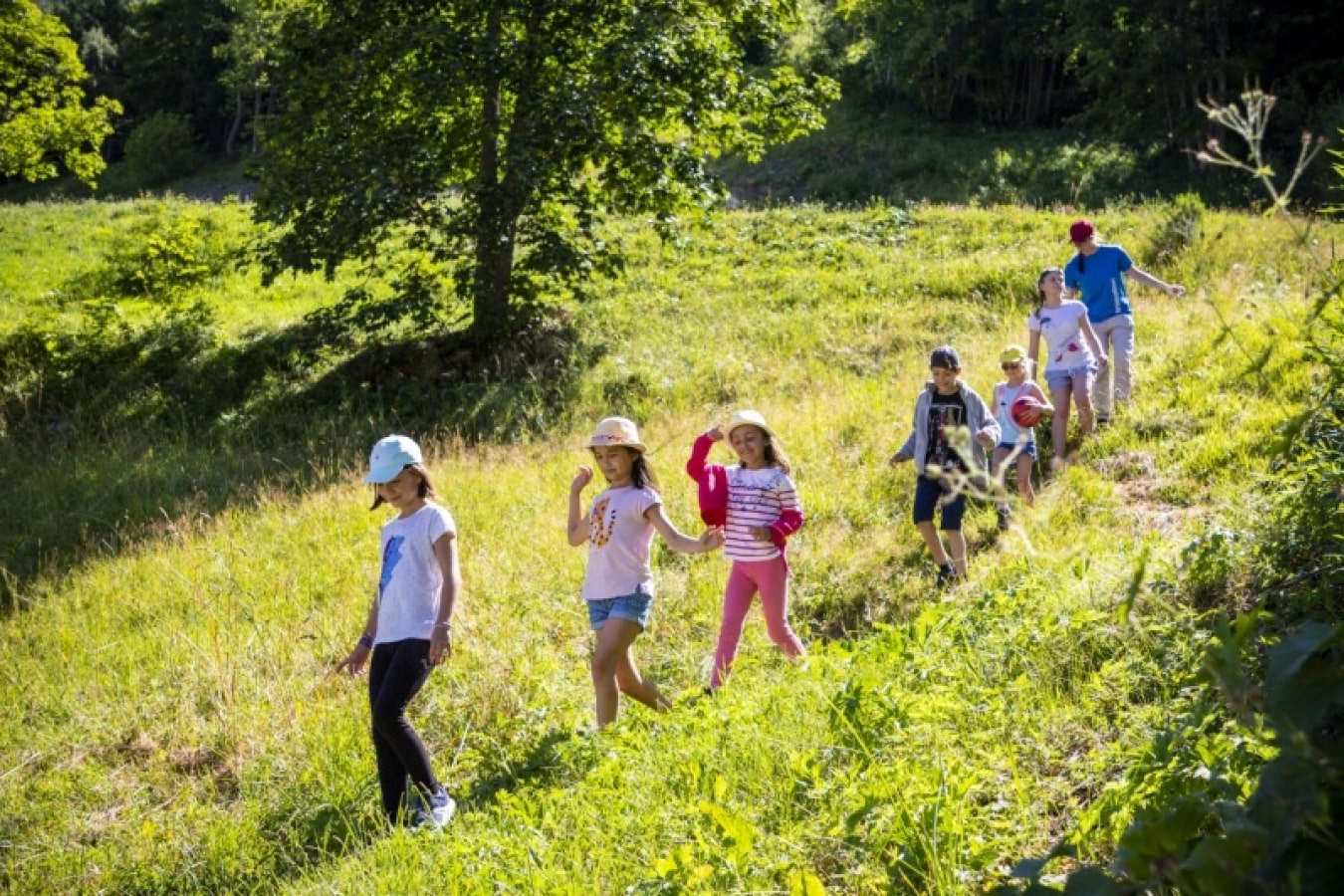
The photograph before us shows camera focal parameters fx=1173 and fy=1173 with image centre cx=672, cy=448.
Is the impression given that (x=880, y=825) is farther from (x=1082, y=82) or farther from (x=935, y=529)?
(x=1082, y=82)

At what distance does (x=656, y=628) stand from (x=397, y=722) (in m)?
2.73

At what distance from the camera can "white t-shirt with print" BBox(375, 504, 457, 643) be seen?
5926mm

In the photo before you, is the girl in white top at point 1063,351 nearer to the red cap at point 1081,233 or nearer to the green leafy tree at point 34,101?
the red cap at point 1081,233

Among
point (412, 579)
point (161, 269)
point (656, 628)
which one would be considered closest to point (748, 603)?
point (656, 628)

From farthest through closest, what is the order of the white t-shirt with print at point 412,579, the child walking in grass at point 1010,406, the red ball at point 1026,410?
the child walking in grass at point 1010,406
the red ball at point 1026,410
the white t-shirt with print at point 412,579

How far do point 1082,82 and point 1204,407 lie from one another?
2887 centimetres

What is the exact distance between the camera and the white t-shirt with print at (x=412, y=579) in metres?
5.93

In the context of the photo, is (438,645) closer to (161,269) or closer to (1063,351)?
(1063,351)

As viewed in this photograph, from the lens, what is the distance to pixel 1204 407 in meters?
10.1

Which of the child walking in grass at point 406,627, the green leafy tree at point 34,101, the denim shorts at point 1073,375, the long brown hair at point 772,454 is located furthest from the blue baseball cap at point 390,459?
the green leafy tree at point 34,101

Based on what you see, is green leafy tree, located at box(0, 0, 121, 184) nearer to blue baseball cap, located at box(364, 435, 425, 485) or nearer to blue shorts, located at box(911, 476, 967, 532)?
blue baseball cap, located at box(364, 435, 425, 485)

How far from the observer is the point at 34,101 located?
2644 cm

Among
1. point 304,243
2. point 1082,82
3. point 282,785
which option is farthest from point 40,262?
point 1082,82

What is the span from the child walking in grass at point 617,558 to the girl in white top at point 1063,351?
444cm
